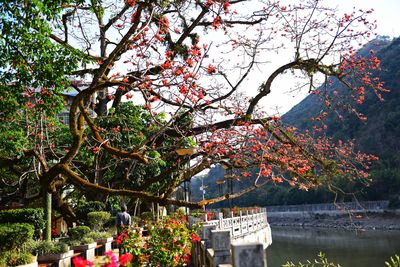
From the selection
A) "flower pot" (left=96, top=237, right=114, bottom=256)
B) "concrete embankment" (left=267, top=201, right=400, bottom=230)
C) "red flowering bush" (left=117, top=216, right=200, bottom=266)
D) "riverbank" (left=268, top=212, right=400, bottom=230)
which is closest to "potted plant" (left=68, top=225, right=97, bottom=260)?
"flower pot" (left=96, top=237, right=114, bottom=256)

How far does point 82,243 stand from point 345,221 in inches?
1873

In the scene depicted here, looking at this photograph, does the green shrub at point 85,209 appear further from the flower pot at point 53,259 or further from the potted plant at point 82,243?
the flower pot at point 53,259

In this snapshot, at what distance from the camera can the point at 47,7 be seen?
21.4ft

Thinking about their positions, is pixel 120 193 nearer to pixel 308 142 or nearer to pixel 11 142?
pixel 11 142

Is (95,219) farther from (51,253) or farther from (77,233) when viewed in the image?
(51,253)

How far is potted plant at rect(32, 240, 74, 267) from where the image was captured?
902cm

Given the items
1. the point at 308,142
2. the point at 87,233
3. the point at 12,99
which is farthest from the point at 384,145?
the point at 12,99

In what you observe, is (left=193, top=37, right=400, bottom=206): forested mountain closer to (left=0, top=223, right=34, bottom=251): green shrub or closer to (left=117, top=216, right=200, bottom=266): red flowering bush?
(left=0, top=223, right=34, bottom=251): green shrub

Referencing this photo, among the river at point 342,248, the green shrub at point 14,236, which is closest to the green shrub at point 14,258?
the green shrub at point 14,236

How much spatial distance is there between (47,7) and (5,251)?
5.13 meters

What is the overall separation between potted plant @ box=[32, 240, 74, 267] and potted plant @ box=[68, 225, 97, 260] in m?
1.26

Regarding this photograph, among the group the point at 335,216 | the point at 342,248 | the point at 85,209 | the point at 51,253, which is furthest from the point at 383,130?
the point at 51,253

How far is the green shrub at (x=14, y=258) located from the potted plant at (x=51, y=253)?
73 cm

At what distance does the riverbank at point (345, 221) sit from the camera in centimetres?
4557
